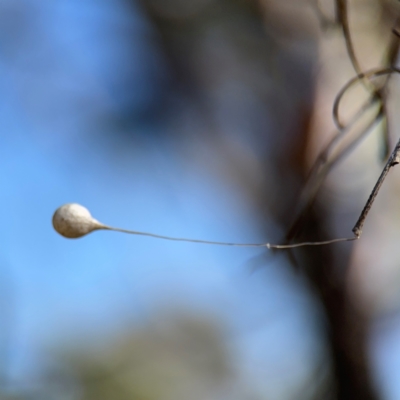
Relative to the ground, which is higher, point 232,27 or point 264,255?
point 232,27

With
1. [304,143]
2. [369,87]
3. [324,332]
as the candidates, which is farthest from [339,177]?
[369,87]

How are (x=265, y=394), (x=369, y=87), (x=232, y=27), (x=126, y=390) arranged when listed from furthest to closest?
(x=232, y=27) < (x=126, y=390) < (x=265, y=394) < (x=369, y=87)

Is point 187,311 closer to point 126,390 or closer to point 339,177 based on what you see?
point 126,390

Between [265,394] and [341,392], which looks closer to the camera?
[341,392]

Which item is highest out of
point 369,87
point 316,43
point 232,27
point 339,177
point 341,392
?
point 232,27

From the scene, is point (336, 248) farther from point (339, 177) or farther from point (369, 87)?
point (369, 87)

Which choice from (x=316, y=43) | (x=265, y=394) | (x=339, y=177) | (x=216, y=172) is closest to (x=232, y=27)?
(x=316, y=43)

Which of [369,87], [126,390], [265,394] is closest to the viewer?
[369,87]
